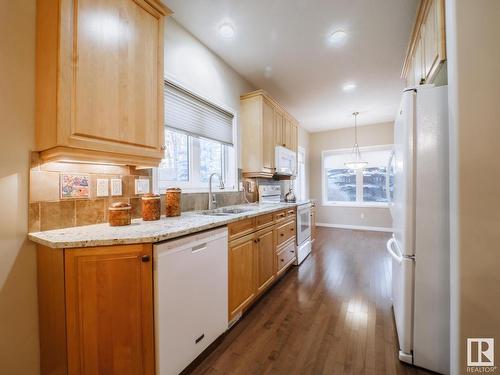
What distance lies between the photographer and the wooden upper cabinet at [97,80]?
107 centimetres

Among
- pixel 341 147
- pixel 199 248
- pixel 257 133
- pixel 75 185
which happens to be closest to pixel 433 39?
pixel 257 133

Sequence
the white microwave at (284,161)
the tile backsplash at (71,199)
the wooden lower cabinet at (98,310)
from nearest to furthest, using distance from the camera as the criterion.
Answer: the wooden lower cabinet at (98,310) < the tile backsplash at (71,199) < the white microwave at (284,161)

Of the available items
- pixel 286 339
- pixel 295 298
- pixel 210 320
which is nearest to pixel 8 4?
pixel 210 320

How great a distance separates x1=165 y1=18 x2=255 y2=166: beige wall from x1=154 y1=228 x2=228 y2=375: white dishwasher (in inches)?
61.9

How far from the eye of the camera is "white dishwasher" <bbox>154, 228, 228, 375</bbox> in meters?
1.13

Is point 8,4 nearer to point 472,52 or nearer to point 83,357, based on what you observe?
point 83,357

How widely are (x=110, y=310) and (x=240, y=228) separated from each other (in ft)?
3.31

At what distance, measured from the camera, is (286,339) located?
163cm

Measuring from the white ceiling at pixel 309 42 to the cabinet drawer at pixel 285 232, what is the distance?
6.91 feet

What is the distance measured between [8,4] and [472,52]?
2389 mm

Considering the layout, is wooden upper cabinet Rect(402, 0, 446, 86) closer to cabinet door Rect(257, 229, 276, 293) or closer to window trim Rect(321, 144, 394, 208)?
cabinet door Rect(257, 229, 276, 293)

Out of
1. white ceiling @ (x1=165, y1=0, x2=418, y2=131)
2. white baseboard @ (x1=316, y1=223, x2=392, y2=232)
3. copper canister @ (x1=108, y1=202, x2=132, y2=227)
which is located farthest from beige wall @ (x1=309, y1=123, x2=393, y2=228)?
copper canister @ (x1=108, y1=202, x2=132, y2=227)

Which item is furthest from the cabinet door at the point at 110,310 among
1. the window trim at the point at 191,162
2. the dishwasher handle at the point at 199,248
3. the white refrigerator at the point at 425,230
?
the white refrigerator at the point at 425,230

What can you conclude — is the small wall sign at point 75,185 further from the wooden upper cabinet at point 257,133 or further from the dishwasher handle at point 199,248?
the wooden upper cabinet at point 257,133
